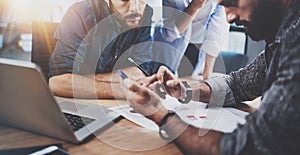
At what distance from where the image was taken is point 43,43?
1688mm

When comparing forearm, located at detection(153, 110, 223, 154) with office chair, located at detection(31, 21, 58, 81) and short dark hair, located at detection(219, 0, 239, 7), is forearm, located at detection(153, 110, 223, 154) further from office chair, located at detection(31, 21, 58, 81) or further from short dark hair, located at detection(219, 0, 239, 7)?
office chair, located at detection(31, 21, 58, 81)

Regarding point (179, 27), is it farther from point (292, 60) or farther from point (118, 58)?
point (292, 60)

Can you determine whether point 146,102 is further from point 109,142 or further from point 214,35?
point 214,35

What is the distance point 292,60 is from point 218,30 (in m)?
0.88

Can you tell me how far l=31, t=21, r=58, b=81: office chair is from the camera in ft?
5.43

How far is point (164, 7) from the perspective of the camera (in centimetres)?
163

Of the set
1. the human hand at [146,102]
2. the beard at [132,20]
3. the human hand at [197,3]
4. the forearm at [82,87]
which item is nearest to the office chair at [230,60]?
the human hand at [197,3]

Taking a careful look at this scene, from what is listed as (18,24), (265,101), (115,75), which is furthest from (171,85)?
(18,24)

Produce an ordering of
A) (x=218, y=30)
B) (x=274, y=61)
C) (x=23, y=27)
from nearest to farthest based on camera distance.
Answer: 1. (x=274, y=61)
2. (x=218, y=30)
3. (x=23, y=27)

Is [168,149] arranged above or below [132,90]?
below

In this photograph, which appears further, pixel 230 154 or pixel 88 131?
pixel 88 131

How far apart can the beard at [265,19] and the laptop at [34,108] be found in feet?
1.62

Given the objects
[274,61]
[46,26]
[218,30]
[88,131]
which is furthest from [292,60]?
[46,26]

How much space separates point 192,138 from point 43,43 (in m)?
1.07
